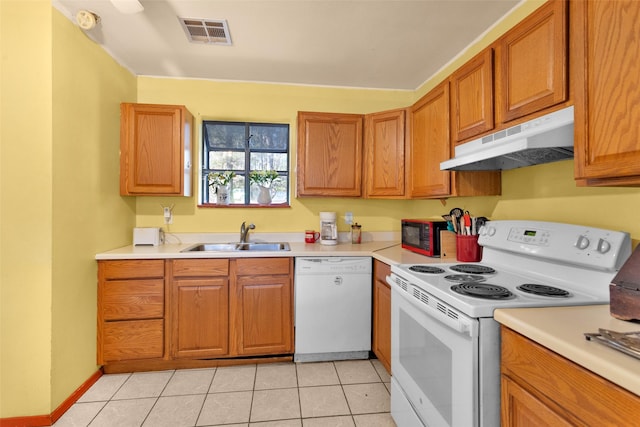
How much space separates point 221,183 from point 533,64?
8.22 ft

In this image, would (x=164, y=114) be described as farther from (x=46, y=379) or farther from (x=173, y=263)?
(x=46, y=379)

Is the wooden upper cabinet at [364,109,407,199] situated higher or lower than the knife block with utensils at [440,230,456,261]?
higher

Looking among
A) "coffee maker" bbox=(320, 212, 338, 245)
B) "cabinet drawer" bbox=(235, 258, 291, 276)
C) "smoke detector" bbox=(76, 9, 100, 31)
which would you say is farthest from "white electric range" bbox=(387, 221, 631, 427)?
"smoke detector" bbox=(76, 9, 100, 31)

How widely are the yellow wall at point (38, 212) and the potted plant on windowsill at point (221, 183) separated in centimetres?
111

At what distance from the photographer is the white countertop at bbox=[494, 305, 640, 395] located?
2.18ft

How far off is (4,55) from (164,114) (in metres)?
0.97

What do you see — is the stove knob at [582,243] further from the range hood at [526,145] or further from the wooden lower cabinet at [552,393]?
the wooden lower cabinet at [552,393]

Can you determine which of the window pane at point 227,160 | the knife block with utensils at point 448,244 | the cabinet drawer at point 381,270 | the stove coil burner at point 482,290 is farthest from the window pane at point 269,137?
the stove coil burner at point 482,290

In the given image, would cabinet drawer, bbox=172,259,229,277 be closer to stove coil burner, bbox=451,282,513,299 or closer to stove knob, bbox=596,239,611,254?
stove coil burner, bbox=451,282,513,299

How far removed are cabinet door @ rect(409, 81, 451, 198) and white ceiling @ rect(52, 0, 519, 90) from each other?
0.43 metres

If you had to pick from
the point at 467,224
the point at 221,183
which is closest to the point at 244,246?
the point at 221,183

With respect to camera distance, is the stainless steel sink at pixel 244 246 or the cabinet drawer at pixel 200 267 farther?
the stainless steel sink at pixel 244 246

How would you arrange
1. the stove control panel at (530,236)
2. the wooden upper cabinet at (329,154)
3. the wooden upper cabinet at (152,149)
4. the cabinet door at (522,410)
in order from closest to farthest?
the cabinet door at (522,410) → the stove control panel at (530,236) → the wooden upper cabinet at (152,149) → the wooden upper cabinet at (329,154)

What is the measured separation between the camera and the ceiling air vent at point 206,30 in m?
2.04
